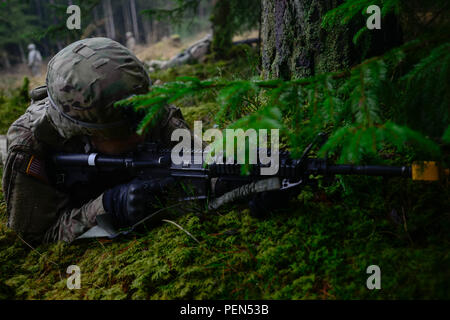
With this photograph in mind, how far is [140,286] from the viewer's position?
6.20ft

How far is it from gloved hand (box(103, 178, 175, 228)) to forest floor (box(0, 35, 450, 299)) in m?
0.17

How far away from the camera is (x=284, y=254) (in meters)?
1.87

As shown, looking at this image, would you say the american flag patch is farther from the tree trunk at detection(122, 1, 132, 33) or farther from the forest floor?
the tree trunk at detection(122, 1, 132, 33)

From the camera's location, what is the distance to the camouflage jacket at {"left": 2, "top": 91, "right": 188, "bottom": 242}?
2576mm

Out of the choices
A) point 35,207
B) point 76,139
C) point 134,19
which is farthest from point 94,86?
point 134,19

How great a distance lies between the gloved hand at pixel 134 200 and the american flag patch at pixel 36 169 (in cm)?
63

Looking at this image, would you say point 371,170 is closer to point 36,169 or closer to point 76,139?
point 76,139

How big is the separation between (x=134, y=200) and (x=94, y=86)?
2.95 ft

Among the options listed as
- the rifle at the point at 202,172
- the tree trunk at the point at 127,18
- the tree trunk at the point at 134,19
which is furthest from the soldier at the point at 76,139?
the tree trunk at the point at 127,18

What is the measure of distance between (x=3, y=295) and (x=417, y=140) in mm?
2580

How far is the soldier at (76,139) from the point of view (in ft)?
7.56

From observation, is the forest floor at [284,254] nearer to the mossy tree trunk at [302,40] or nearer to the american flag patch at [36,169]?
the american flag patch at [36,169]

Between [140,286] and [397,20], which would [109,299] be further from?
[397,20]

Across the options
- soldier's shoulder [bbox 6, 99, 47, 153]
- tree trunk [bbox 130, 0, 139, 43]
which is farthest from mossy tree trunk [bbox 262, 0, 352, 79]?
tree trunk [bbox 130, 0, 139, 43]
